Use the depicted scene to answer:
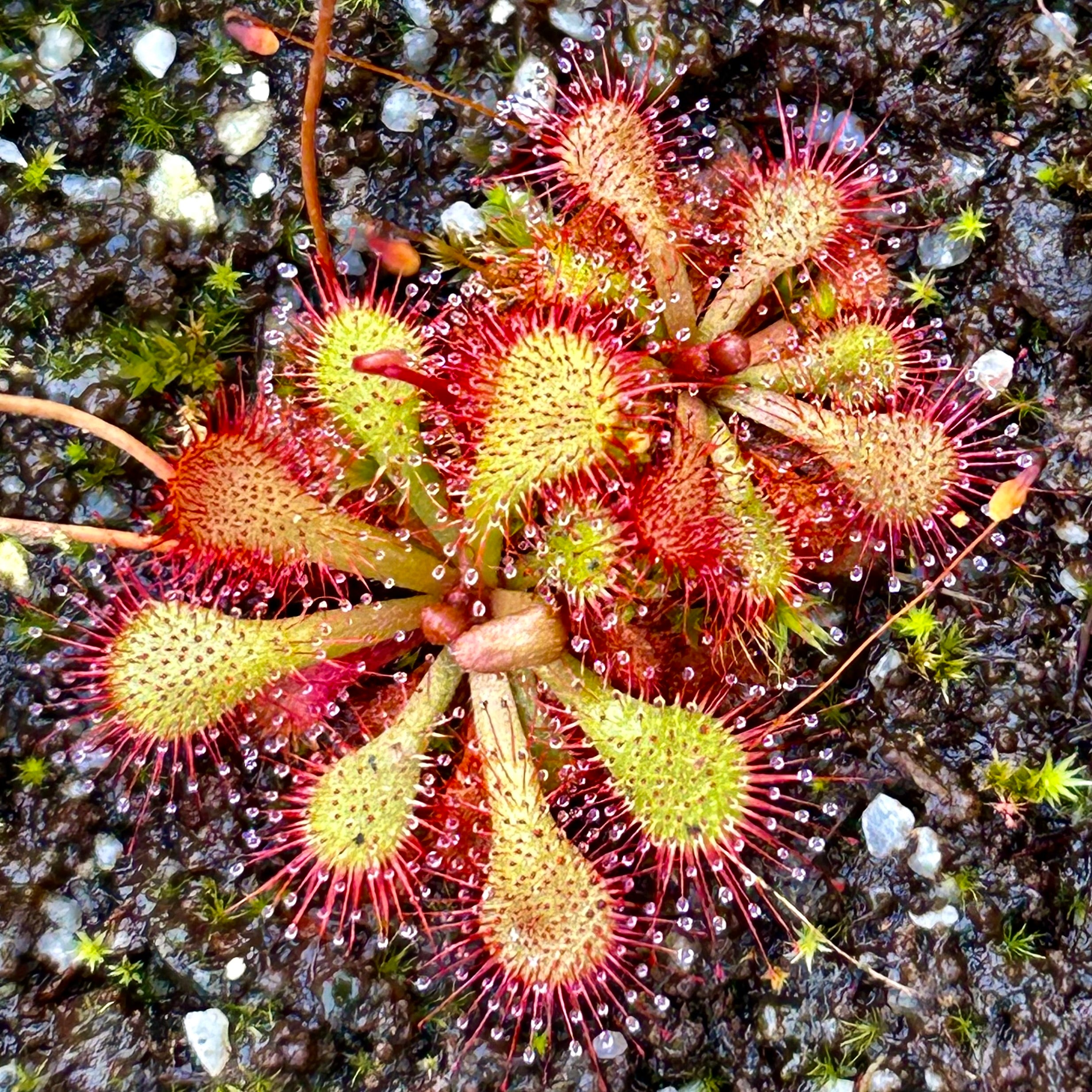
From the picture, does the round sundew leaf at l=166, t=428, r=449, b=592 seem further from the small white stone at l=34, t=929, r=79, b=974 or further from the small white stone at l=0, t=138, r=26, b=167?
the small white stone at l=34, t=929, r=79, b=974

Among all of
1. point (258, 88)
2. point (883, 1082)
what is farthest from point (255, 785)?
point (258, 88)

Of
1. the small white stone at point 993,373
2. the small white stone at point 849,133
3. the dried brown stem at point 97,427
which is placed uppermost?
the small white stone at point 849,133

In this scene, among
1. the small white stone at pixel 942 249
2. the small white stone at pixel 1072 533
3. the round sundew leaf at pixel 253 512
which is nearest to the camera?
the round sundew leaf at pixel 253 512

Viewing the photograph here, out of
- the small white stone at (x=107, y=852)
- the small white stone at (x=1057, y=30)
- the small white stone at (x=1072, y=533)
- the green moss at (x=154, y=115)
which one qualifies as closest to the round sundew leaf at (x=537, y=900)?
the small white stone at (x=107, y=852)

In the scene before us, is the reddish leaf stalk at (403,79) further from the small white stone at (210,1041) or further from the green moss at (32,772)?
the small white stone at (210,1041)

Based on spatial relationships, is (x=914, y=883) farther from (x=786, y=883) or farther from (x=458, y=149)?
(x=458, y=149)
